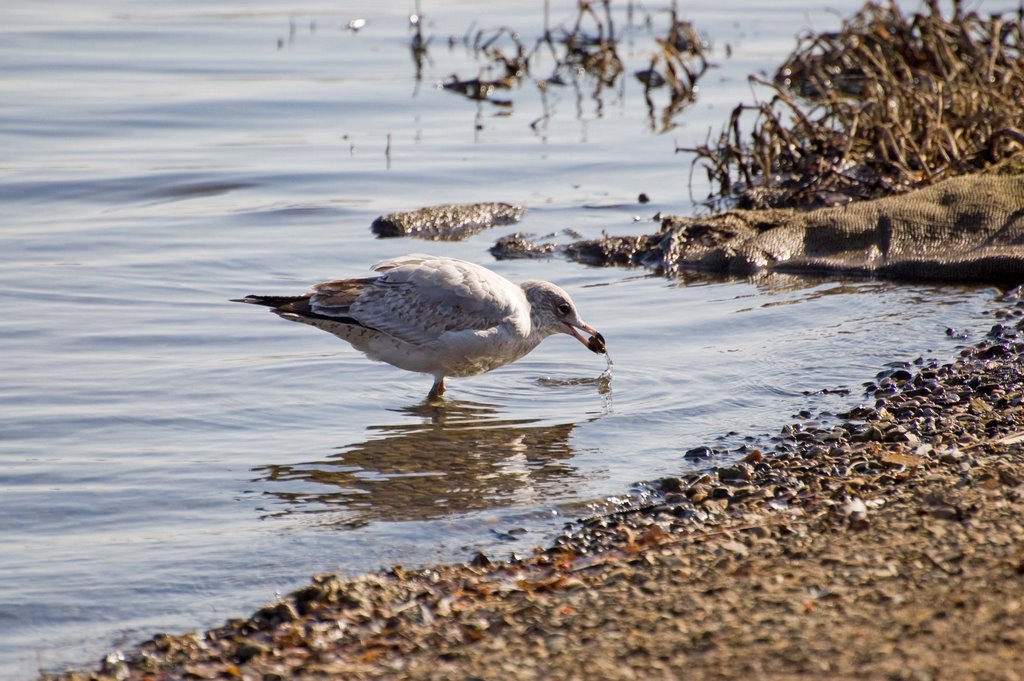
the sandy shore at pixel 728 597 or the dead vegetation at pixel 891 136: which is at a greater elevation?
the dead vegetation at pixel 891 136

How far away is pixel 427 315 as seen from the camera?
26.8 feet

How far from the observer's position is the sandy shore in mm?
4129

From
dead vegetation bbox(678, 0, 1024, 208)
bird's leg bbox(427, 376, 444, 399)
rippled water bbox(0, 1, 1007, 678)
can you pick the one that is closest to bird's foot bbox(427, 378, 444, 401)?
bird's leg bbox(427, 376, 444, 399)

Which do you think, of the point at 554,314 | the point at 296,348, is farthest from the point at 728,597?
the point at 296,348

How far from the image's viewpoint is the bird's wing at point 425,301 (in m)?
8.13

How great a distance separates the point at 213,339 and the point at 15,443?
2198mm

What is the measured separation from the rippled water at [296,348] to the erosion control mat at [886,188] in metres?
0.39

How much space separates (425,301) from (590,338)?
43.7 inches

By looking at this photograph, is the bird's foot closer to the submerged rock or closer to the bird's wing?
the bird's wing

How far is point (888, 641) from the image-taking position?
4.10m

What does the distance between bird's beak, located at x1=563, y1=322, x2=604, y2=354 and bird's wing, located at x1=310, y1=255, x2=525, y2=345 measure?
15.4 inches

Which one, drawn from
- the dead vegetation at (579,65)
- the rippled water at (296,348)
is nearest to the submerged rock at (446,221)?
the rippled water at (296,348)

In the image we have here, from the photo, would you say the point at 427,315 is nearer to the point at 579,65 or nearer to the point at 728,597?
the point at 728,597

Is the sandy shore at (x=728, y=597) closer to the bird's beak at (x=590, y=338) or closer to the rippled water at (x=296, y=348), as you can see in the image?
the rippled water at (x=296, y=348)
